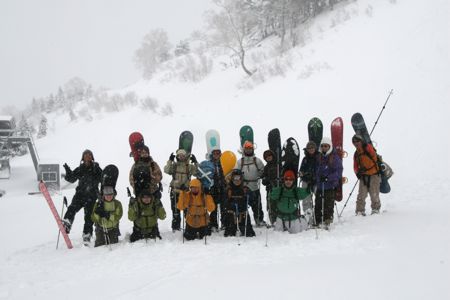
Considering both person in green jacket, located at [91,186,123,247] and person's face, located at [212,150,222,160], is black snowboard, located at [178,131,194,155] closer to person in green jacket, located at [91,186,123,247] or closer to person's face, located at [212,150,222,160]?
person's face, located at [212,150,222,160]

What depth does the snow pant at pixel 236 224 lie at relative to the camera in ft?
25.0

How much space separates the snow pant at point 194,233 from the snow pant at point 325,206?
2.56 metres

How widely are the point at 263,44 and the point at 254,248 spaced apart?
2772cm

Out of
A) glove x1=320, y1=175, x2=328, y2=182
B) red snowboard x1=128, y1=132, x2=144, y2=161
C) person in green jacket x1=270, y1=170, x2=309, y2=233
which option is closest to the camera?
person in green jacket x1=270, y1=170, x2=309, y2=233

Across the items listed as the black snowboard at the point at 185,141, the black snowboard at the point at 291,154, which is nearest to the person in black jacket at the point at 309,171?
the black snowboard at the point at 291,154

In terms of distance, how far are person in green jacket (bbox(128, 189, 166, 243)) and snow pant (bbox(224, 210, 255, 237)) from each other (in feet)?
4.62

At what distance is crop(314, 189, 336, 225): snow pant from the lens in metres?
7.93

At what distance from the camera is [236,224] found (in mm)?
7664

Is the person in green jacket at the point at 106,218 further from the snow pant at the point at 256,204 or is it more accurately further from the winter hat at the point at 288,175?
the winter hat at the point at 288,175

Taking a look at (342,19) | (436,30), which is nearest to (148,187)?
(436,30)

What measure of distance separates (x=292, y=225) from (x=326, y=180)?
1.27m

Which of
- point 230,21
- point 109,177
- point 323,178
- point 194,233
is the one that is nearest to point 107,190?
point 109,177

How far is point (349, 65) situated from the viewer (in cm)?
1823

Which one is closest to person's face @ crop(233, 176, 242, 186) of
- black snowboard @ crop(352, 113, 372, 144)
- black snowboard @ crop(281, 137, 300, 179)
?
black snowboard @ crop(281, 137, 300, 179)
